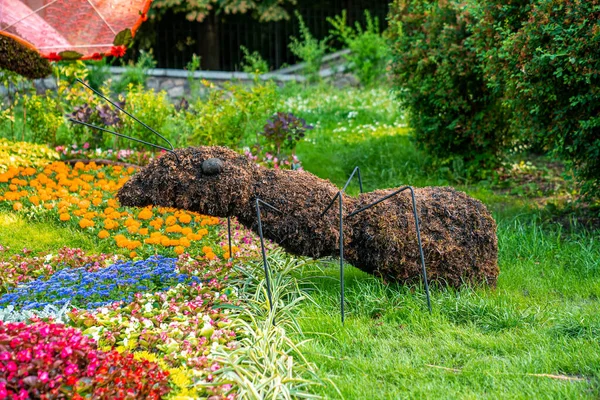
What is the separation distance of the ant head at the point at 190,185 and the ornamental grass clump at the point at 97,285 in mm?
542

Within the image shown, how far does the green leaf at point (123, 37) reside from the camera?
18.8ft

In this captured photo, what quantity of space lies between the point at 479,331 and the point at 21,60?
18.4 ft

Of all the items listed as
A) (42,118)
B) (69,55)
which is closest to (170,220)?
(69,55)

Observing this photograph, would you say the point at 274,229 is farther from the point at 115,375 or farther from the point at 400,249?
the point at 115,375

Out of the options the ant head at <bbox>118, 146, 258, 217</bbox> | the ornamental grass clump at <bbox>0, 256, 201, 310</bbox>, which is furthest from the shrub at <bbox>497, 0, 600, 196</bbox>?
the ornamental grass clump at <bbox>0, 256, 201, 310</bbox>

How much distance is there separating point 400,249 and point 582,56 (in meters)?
2.21

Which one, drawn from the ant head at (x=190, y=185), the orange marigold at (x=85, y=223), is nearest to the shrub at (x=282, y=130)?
the orange marigold at (x=85, y=223)

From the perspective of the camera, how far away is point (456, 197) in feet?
13.7

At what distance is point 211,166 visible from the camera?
145 inches

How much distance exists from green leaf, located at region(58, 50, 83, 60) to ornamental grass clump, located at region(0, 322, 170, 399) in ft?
11.2

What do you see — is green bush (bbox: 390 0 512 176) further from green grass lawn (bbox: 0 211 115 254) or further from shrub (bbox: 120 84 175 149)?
green grass lawn (bbox: 0 211 115 254)

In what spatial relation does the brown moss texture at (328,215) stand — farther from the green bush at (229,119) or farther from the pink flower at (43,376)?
the green bush at (229,119)

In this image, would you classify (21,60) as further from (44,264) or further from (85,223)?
(44,264)

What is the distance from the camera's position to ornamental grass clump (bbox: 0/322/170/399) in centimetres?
242
